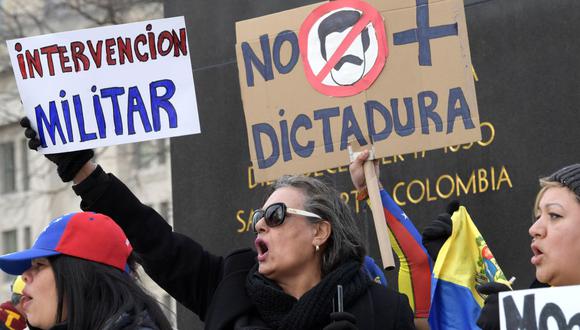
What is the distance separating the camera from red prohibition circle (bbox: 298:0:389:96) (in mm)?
5535

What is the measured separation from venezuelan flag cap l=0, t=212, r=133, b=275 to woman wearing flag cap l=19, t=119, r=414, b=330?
26cm

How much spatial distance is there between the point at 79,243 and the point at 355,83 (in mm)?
1425

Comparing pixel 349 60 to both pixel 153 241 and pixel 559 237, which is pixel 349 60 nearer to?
pixel 153 241

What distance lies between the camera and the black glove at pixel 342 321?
4.30 m

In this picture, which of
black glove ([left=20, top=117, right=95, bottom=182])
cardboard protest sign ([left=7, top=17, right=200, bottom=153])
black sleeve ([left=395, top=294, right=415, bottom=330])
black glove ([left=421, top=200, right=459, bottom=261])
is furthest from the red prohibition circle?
black sleeve ([left=395, top=294, right=415, bottom=330])

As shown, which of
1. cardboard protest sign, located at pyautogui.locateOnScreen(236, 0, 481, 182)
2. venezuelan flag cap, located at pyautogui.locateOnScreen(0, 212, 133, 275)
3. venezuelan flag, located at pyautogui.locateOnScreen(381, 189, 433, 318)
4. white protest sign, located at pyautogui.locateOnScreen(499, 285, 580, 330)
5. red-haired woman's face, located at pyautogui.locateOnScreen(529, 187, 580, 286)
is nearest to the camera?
white protest sign, located at pyautogui.locateOnScreen(499, 285, 580, 330)

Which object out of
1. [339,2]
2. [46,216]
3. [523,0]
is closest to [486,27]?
[523,0]

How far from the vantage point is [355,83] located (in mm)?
5531

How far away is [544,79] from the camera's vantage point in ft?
20.4

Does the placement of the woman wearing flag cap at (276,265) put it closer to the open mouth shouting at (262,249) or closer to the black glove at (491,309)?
the open mouth shouting at (262,249)

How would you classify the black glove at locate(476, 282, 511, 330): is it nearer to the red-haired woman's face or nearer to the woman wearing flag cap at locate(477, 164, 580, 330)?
the woman wearing flag cap at locate(477, 164, 580, 330)

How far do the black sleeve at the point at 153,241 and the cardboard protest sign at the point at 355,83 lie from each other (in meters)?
0.65

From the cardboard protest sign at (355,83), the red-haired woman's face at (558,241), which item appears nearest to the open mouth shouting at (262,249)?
the cardboard protest sign at (355,83)

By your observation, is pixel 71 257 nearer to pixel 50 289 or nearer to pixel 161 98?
pixel 50 289
